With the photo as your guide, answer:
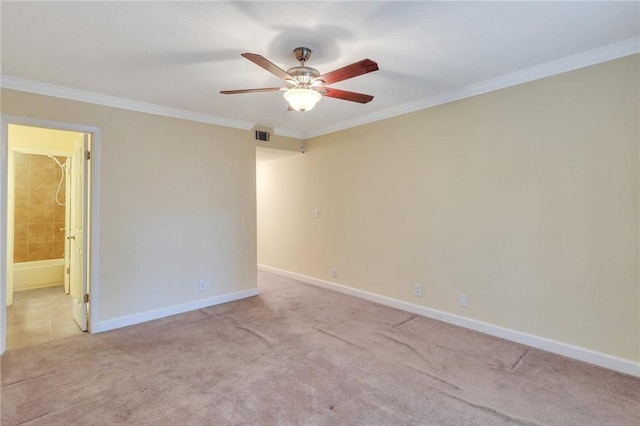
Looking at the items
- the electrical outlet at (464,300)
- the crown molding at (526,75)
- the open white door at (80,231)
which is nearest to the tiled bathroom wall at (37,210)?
the open white door at (80,231)

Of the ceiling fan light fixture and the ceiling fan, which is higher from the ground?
the ceiling fan

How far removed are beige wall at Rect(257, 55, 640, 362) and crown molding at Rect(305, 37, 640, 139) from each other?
61mm

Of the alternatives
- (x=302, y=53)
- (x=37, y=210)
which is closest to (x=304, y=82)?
(x=302, y=53)

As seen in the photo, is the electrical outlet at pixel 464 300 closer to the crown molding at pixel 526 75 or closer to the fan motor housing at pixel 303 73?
the crown molding at pixel 526 75

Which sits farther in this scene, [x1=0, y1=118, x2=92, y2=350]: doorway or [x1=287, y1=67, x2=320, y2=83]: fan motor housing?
[x1=0, y1=118, x2=92, y2=350]: doorway

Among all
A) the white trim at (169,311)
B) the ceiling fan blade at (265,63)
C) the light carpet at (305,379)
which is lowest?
the light carpet at (305,379)

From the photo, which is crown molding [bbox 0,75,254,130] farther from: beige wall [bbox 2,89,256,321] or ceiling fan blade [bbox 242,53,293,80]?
ceiling fan blade [bbox 242,53,293,80]

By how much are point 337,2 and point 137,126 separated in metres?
2.77

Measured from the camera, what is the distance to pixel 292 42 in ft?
7.37

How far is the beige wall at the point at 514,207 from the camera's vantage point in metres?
2.45

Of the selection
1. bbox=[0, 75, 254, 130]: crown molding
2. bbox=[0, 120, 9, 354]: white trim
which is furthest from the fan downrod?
bbox=[0, 120, 9, 354]: white trim

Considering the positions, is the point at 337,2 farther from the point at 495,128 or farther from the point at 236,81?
the point at 495,128

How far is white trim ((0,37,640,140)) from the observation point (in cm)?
244

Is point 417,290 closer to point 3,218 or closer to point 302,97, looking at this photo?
point 302,97
